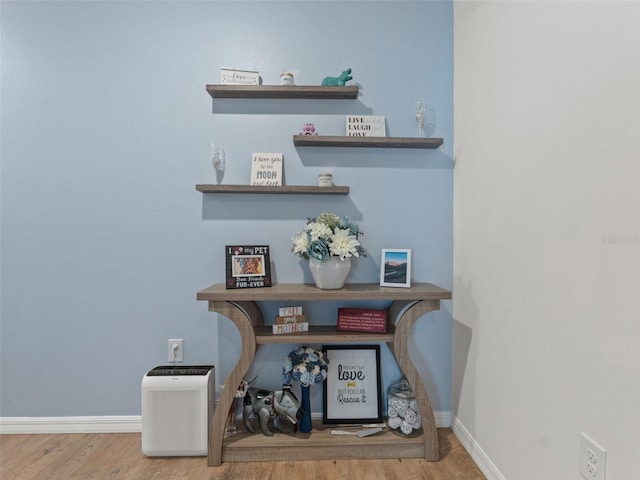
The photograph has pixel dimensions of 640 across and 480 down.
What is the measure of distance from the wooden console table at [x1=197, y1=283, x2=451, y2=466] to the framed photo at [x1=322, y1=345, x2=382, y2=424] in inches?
6.2

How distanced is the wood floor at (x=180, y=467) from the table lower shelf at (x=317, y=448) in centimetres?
2

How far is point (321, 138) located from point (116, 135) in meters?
1.12

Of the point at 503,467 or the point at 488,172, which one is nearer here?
the point at 503,467

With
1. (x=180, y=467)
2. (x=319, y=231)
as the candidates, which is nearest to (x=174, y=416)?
(x=180, y=467)

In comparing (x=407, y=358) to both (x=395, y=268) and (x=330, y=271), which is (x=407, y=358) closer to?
(x=395, y=268)

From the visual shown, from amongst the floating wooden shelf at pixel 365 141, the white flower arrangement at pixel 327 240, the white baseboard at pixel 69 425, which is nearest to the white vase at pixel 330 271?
the white flower arrangement at pixel 327 240

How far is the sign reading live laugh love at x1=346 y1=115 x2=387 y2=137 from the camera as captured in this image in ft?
6.57

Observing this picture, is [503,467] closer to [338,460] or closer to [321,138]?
[338,460]

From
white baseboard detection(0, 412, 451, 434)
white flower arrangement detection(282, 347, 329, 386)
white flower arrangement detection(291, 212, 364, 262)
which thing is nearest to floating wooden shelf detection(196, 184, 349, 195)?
white flower arrangement detection(291, 212, 364, 262)

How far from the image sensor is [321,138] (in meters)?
1.93

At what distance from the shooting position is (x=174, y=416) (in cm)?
175

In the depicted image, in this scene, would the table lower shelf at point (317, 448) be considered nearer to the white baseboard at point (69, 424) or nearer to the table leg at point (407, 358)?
the table leg at point (407, 358)

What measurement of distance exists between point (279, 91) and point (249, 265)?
92 cm

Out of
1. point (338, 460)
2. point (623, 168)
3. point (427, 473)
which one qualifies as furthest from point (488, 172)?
point (338, 460)
